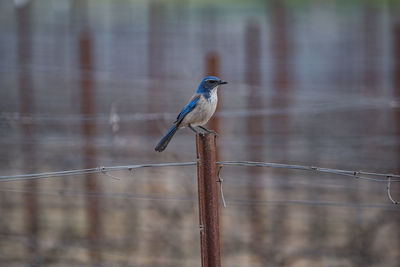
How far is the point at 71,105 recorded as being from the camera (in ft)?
12.2

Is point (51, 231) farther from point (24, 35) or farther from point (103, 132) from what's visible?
point (24, 35)

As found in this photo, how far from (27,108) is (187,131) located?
1.08 m

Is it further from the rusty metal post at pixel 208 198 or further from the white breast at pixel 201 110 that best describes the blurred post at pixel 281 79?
the rusty metal post at pixel 208 198

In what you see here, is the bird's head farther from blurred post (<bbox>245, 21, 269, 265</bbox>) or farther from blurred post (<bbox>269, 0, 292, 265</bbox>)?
blurred post (<bbox>269, 0, 292, 265</bbox>)

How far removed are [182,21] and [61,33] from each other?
2.78ft

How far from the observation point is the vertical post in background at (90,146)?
10.7ft

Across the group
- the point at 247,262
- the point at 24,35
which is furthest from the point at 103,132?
the point at 247,262

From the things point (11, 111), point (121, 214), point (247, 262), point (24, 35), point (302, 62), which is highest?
point (24, 35)

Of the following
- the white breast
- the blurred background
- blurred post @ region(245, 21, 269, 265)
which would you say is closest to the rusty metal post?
the white breast

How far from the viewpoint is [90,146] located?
3.38m

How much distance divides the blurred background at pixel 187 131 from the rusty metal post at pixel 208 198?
1.76 metres

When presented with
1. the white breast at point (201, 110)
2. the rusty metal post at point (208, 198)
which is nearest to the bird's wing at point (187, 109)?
the white breast at point (201, 110)

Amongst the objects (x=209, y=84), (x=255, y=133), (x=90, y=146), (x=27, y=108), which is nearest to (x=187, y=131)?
(x=255, y=133)

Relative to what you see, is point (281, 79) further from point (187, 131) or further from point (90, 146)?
point (90, 146)
